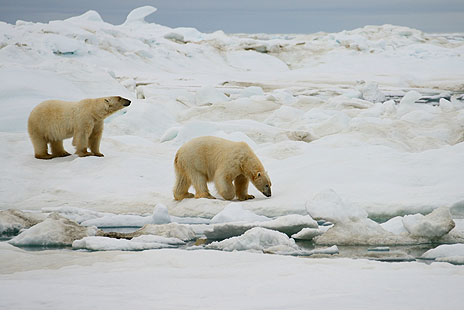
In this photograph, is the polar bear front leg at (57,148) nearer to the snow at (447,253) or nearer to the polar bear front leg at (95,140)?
the polar bear front leg at (95,140)

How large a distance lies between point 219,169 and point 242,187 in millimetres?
265

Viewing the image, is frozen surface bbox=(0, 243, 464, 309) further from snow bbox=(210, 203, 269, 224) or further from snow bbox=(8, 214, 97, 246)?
snow bbox=(210, 203, 269, 224)

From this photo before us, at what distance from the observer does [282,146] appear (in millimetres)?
7020

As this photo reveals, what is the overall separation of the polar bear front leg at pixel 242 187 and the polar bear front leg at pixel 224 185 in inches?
4.8

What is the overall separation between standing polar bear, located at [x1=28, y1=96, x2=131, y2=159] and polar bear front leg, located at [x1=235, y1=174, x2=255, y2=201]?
1792 millimetres

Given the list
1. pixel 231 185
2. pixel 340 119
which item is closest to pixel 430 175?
pixel 231 185

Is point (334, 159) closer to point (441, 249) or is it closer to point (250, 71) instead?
point (441, 249)

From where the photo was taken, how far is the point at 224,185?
539cm

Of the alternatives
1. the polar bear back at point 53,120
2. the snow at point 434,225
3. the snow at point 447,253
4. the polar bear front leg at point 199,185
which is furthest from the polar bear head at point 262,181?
the polar bear back at point 53,120

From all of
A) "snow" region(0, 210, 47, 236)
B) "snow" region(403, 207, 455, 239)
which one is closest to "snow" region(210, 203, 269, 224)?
"snow" region(403, 207, 455, 239)

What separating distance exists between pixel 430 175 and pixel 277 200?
4.06 feet

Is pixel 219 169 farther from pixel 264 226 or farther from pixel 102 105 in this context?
pixel 102 105

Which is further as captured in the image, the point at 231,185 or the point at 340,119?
the point at 340,119
